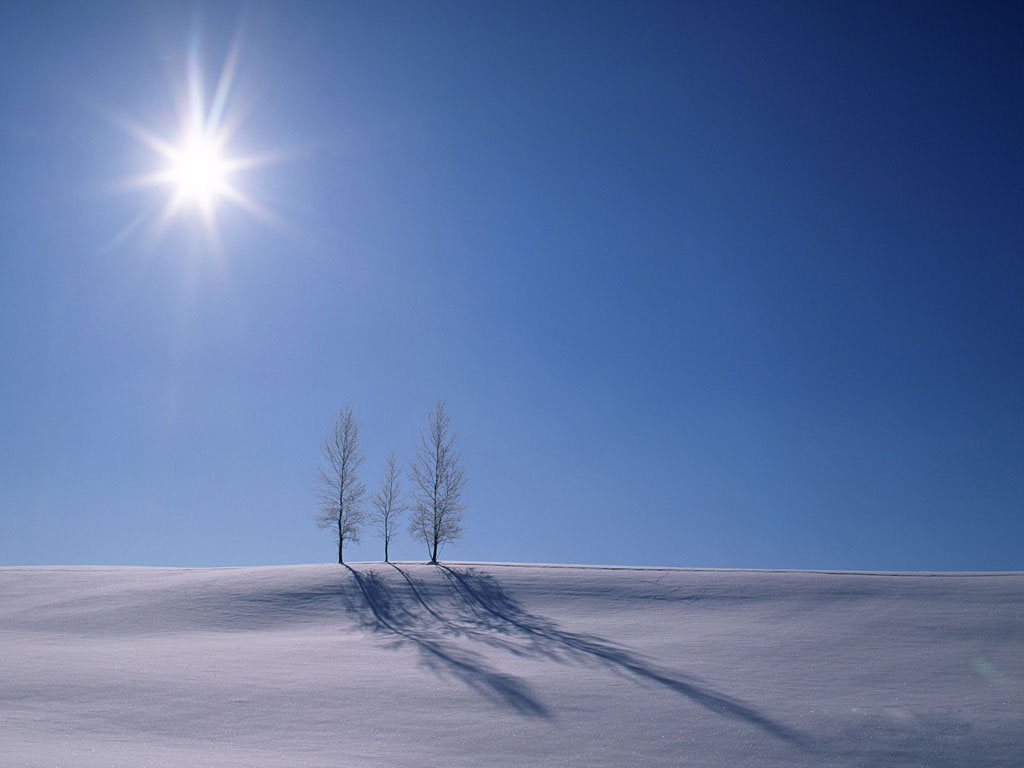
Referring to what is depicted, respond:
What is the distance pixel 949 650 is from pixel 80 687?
21.0 metres

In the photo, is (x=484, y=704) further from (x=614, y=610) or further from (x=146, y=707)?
(x=614, y=610)

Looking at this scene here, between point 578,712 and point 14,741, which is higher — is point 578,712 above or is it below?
below

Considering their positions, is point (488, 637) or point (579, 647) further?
point (488, 637)

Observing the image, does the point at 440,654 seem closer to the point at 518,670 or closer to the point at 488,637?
the point at 488,637

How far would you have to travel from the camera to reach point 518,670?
51.1 feet

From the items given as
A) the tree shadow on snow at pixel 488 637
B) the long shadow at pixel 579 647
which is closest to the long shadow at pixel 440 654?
the tree shadow on snow at pixel 488 637

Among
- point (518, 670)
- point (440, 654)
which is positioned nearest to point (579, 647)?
point (518, 670)

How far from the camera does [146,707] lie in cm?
1230

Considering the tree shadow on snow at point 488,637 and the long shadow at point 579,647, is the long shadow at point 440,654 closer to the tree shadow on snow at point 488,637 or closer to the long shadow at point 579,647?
the tree shadow on snow at point 488,637

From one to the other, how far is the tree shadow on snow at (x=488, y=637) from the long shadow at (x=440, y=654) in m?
0.02

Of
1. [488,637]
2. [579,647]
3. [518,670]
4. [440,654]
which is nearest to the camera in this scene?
[518,670]

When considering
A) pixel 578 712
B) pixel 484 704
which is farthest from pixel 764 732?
pixel 484 704

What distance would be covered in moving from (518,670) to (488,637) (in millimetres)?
4379

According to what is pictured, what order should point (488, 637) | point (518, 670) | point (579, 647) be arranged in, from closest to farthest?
point (518, 670) → point (579, 647) → point (488, 637)
